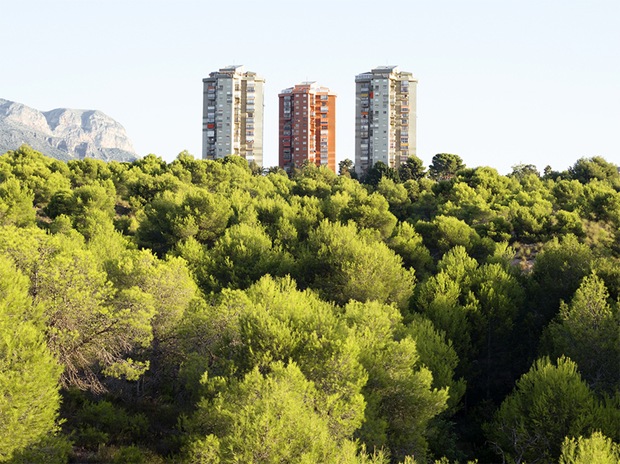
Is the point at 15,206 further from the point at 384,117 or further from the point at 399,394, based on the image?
the point at 384,117

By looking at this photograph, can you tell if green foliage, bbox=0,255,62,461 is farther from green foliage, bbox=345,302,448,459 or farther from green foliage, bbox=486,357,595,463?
green foliage, bbox=486,357,595,463

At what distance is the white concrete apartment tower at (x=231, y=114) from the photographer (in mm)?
120875

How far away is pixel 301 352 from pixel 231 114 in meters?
101

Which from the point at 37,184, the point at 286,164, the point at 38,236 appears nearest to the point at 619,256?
the point at 38,236

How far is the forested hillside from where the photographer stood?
852 inches

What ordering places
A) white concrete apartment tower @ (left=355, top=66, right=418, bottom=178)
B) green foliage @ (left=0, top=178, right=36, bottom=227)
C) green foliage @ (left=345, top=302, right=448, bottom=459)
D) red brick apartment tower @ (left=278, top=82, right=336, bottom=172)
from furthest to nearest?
red brick apartment tower @ (left=278, top=82, right=336, bottom=172), white concrete apartment tower @ (left=355, top=66, right=418, bottom=178), green foliage @ (left=0, top=178, right=36, bottom=227), green foliage @ (left=345, top=302, right=448, bottom=459)

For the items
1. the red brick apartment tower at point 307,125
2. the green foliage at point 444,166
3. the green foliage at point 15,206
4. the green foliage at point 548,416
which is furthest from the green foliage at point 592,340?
the red brick apartment tower at point 307,125

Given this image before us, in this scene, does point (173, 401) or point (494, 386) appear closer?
point (173, 401)

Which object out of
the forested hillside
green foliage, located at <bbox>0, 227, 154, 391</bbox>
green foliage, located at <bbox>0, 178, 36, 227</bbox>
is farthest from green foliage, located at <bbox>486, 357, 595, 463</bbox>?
green foliage, located at <bbox>0, 178, 36, 227</bbox>

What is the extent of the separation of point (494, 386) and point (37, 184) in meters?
49.6

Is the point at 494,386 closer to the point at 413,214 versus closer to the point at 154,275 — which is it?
the point at 154,275

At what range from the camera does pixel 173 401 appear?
3053 cm

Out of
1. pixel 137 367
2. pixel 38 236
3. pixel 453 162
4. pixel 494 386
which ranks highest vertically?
pixel 453 162

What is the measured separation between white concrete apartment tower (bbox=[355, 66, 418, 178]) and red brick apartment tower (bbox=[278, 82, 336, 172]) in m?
8.12
